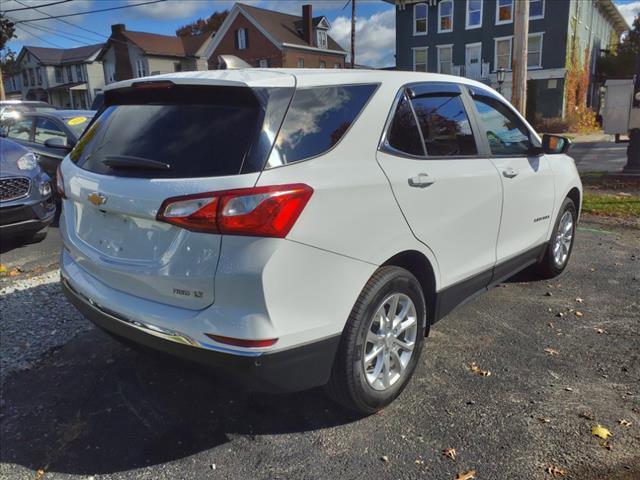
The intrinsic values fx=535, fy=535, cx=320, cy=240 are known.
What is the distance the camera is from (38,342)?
3848mm

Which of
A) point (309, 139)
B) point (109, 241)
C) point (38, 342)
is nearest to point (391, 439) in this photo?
point (309, 139)

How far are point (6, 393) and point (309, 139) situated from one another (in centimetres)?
243

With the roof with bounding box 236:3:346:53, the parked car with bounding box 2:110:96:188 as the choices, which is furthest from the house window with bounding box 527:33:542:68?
the parked car with bounding box 2:110:96:188

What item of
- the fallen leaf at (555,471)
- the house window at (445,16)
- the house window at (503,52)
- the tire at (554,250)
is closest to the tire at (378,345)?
the fallen leaf at (555,471)

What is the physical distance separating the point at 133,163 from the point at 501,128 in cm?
273

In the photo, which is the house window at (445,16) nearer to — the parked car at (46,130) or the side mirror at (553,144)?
the parked car at (46,130)

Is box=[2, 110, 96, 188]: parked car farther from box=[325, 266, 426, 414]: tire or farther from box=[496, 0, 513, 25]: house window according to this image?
box=[496, 0, 513, 25]: house window

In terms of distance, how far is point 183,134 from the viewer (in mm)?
2490

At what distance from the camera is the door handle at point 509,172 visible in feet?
12.3

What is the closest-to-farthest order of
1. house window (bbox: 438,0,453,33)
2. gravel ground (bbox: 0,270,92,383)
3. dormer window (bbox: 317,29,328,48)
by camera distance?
gravel ground (bbox: 0,270,92,383) → house window (bbox: 438,0,453,33) → dormer window (bbox: 317,29,328,48)

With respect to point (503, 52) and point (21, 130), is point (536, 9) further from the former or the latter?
point (21, 130)

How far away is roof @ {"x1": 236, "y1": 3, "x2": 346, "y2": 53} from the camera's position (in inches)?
1631

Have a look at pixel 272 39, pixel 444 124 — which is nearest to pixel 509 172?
pixel 444 124

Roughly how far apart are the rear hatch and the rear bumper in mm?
167
